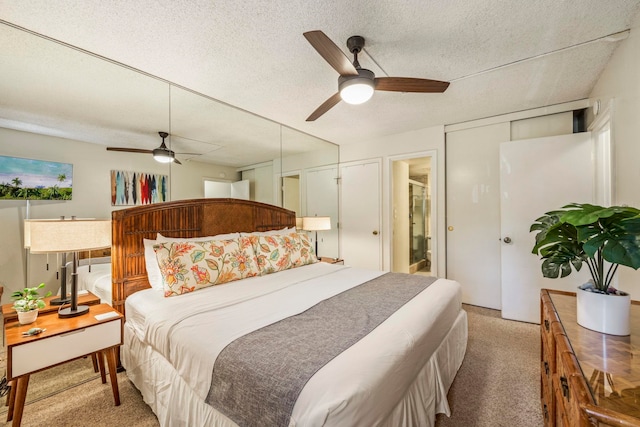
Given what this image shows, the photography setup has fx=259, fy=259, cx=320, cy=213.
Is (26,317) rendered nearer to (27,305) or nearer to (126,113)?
(27,305)

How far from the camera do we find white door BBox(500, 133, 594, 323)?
2760 millimetres

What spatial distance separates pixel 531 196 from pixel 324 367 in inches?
127

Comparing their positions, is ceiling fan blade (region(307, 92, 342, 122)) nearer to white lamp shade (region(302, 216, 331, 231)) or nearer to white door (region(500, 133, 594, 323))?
white lamp shade (region(302, 216, 331, 231))

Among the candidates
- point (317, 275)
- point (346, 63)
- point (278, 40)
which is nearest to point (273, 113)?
point (278, 40)

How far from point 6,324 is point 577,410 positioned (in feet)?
8.96

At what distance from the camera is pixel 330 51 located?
1.53m

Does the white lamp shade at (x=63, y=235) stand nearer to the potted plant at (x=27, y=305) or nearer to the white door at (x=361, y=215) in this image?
the potted plant at (x=27, y=305)

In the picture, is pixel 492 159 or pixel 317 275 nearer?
pixel 317 275

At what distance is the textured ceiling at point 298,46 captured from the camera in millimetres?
1587

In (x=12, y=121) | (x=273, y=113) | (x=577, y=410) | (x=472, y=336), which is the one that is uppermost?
(x=273, y=113)

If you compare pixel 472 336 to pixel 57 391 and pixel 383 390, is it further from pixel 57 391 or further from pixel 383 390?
pixel 57 391

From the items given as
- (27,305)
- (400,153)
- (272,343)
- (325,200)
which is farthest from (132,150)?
(400,153)

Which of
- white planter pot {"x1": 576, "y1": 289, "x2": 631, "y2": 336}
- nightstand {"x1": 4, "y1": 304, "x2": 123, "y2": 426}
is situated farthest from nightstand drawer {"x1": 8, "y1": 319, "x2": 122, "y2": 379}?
white planter pot {"x1": 576, "y1": 289, "x2": 631, "y2": 336}

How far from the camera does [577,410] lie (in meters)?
0.75
